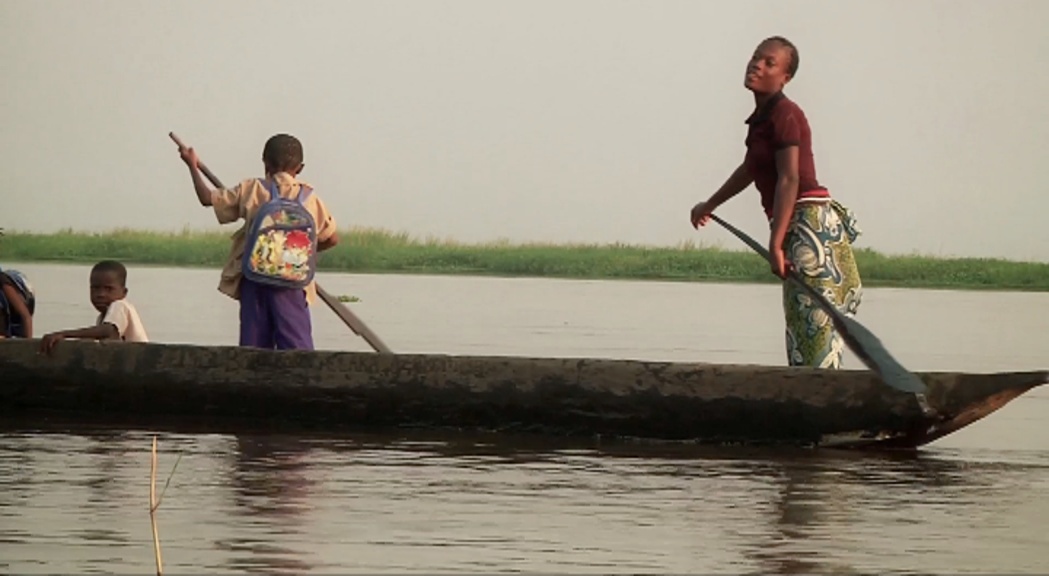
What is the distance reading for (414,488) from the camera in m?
5.60

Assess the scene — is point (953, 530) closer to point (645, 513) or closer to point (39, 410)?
point (645, 513)

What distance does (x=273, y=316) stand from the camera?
7.15 m

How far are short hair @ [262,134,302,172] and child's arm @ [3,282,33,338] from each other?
103cm

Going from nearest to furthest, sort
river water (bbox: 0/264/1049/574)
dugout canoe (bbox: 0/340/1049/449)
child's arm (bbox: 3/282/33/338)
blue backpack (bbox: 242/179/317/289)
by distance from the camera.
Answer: river water (bbox: 0/264/1049/574), dugout canoe (bbox: 0/340/1049/449), blue backpack (bbox: 242/179/317/289), child's arm (bbox: 3/282/33/338)

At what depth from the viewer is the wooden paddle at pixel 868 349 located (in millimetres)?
6535

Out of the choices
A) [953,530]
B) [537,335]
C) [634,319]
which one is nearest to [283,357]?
[953,530]

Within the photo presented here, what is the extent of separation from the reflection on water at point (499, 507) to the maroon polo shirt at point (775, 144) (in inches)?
31.1

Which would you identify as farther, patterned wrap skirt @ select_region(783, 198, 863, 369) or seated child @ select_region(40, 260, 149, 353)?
seated child @ select_region(40, 260, 149, 353)

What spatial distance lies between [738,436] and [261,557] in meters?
2.62

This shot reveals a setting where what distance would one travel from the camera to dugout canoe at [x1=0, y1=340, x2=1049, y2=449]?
661 centimetres

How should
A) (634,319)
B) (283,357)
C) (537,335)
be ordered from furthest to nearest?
(634,319) → (537,335) → (283,357)

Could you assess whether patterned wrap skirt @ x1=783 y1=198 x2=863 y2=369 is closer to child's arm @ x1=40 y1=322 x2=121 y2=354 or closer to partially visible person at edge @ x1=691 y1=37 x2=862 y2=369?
partially visible person at edge @ x1=691 y1=37 x2=862 y2=369

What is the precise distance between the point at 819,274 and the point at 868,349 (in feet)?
0.87

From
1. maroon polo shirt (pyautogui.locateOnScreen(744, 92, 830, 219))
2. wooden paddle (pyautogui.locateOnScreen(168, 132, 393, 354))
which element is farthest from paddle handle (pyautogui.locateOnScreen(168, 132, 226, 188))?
maroon polo shirt (pyautogui.locateOnScreen(744, 92, 830, 219))
